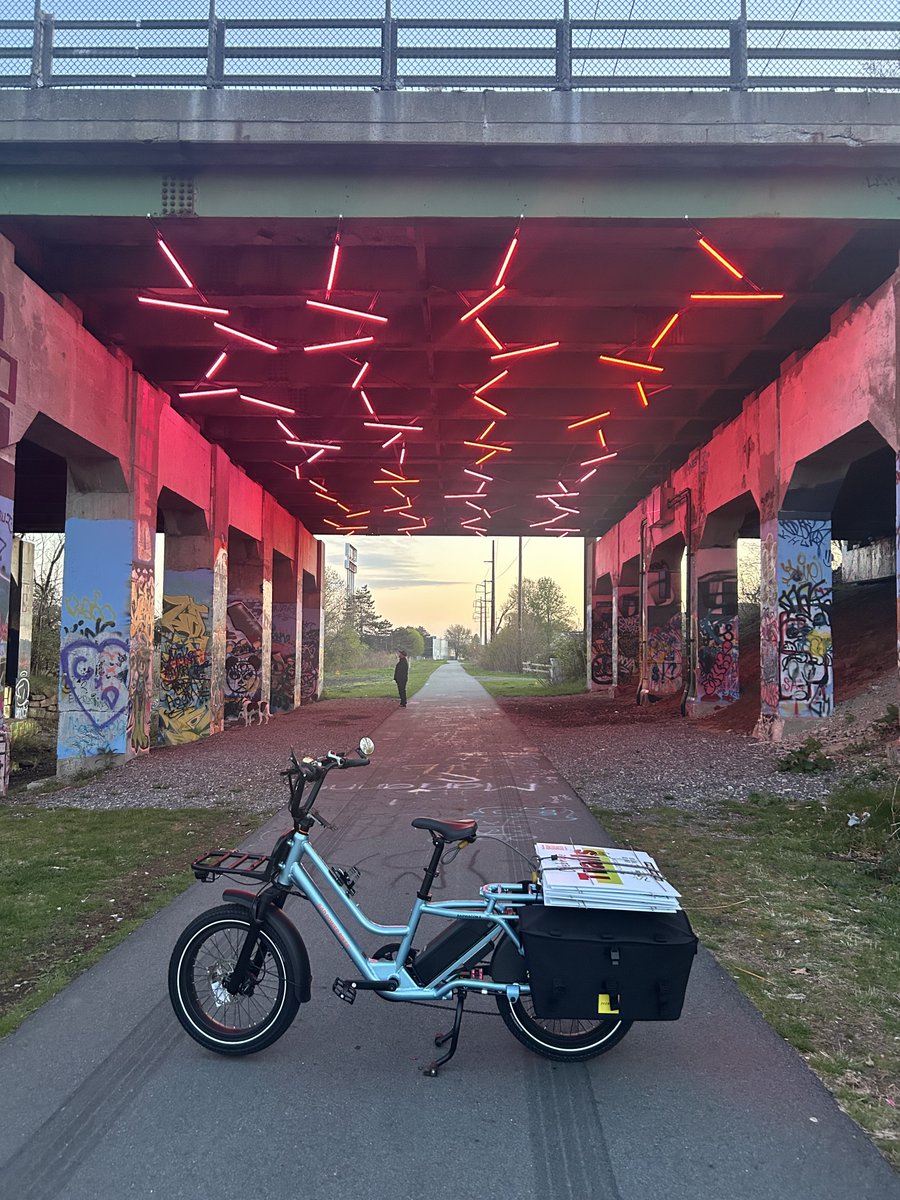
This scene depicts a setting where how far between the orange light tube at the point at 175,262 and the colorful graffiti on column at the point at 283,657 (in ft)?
55.1

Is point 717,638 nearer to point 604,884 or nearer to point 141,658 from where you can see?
point 141,658

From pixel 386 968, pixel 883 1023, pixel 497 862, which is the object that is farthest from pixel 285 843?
pixel 497 862

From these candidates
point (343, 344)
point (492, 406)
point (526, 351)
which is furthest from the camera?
point (492, 406)

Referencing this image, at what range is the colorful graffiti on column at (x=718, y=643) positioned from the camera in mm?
18156

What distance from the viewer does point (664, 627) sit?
2359 centimetres

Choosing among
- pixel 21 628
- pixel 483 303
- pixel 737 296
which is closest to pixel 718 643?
pixel 737 296

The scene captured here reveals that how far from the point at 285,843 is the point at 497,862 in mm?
3403

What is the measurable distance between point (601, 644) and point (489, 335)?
21198 millimetres

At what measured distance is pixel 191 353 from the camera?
44.6ft

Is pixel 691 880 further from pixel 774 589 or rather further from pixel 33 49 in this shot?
pixel 33 49

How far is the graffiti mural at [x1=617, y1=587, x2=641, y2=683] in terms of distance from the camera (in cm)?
2856

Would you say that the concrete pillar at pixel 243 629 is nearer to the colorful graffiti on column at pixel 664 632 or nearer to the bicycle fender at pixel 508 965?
the colorful graffiti on column at pixel 664 632

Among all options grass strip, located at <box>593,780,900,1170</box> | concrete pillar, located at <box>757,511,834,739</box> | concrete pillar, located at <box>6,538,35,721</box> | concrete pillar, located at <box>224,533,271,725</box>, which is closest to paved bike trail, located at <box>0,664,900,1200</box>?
grass strip, located at <box>593,780,900,1170</box>

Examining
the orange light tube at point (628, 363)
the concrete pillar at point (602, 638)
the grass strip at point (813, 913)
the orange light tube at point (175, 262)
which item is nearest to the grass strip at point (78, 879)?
the grass strip at point (813, 913)
